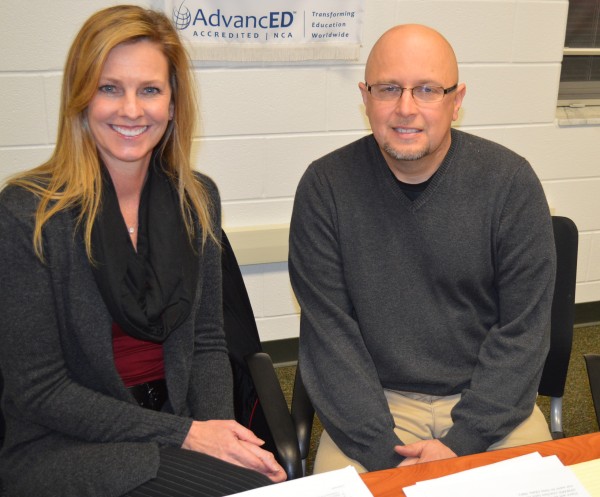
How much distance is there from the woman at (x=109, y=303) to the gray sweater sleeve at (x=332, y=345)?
0.23 m

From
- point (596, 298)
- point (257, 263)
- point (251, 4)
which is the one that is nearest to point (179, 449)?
point (257, 263)

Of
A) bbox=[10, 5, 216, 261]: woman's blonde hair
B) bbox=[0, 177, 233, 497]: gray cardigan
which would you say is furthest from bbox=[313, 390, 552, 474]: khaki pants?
bbox=[10, 5, 216, 261]: woman's blonde hair

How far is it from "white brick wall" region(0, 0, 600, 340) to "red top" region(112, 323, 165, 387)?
3.79 feet

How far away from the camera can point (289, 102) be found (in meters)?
2.65

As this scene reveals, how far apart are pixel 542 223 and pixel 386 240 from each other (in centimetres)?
37

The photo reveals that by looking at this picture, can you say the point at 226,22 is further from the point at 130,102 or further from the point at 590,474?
the point at 590,474

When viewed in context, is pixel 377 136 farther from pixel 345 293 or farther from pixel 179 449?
pixel 179 449

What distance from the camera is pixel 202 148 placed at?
2629mm

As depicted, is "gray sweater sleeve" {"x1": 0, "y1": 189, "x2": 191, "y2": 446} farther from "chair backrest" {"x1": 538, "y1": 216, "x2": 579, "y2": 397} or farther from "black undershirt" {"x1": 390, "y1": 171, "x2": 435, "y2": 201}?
"chair backrest" {"x1": 538, "y1": 216, "x2": 579, "y2": 397}

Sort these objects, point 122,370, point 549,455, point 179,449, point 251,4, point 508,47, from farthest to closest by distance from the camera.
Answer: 1. point 508,47
2. point 251,4
3. point 122,370
4. point 179,449
5. point 549,455

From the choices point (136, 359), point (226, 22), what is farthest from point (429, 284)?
point (226, 22)

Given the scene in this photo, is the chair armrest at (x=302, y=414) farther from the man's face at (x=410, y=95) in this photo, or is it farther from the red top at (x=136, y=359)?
the man's face at (x=410, y=95)

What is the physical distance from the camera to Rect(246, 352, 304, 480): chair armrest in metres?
1.42

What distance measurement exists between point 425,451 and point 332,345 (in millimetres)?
320
